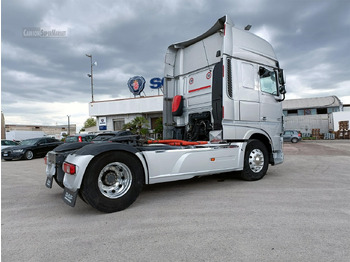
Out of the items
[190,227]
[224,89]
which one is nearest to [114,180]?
[190,227]

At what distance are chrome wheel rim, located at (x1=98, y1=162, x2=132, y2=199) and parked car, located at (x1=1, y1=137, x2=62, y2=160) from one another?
12.6 meters

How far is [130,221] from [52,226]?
1001mm

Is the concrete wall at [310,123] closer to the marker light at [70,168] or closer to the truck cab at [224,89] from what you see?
the truck cab at [224,89]

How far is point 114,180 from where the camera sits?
3.74m

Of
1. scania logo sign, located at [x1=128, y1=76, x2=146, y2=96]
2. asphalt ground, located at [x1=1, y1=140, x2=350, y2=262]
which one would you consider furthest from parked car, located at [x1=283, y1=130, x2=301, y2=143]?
asphalt ground, located at [x1=1, y1=140, x2=350, y2=262]

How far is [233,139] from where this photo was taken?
5.40m

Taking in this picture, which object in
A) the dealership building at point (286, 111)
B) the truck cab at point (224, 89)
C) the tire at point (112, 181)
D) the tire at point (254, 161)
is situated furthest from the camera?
the dealership building at point (286, 111)

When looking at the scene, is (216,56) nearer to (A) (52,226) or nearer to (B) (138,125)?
(A) (52,226)

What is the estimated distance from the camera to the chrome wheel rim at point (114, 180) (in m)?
3.64

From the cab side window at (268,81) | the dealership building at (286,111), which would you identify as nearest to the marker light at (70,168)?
the cab side window at (268,81)

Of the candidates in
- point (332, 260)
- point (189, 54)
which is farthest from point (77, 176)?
point (189, 54)

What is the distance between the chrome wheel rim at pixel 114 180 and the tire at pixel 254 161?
2871 millimetres

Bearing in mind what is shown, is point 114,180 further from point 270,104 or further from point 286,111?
point 286,111

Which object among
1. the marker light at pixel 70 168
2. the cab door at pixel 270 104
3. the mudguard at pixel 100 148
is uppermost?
the cab door at pixel 270 104
